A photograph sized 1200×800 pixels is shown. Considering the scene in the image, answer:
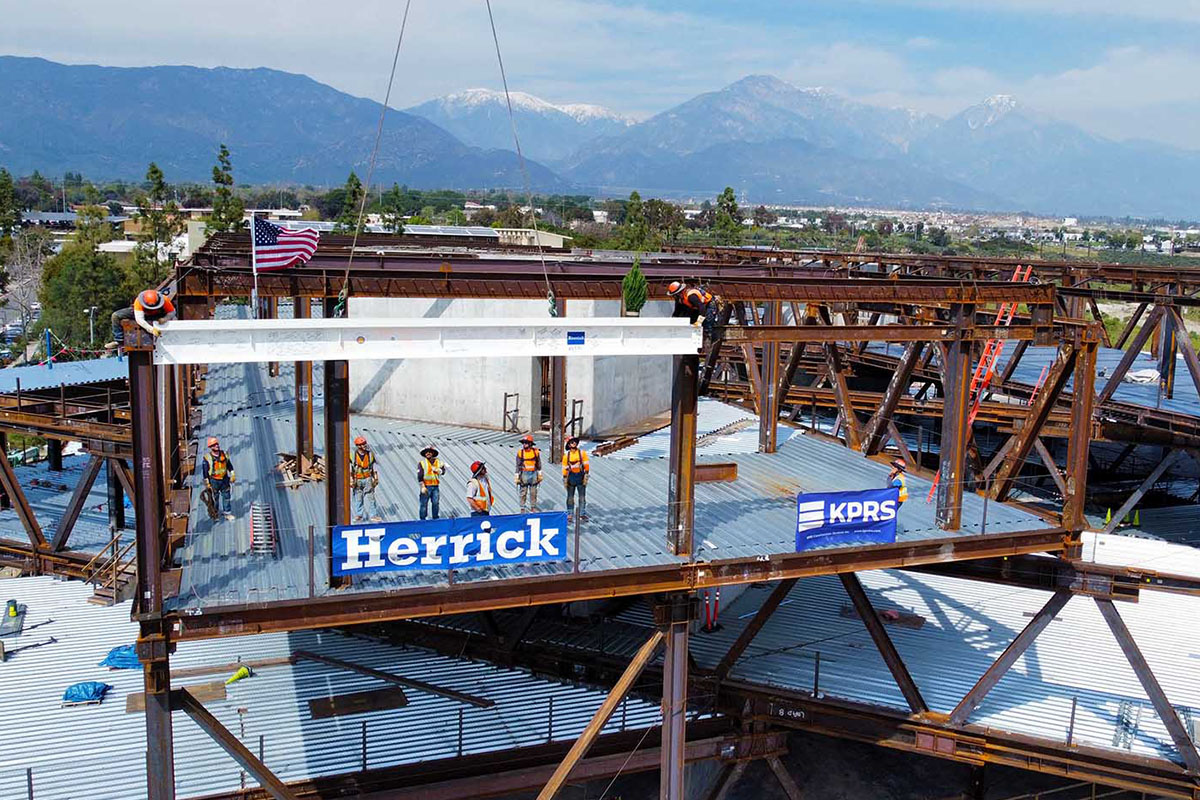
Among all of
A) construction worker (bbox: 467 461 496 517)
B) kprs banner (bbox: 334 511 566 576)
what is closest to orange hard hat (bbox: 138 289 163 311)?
kprs banner (bbox: 334 511 566 576)

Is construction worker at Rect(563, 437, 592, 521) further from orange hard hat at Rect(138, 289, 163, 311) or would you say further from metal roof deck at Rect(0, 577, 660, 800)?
orange hard hat at Rect(138, 289, 163, 311)

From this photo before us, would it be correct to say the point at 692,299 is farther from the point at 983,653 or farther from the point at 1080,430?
the point at 983,653

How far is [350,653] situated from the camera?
22.8 m

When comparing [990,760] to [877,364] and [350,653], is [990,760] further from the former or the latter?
[877,364]

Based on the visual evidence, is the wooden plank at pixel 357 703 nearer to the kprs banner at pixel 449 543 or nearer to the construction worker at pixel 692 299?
the kprs banner at pixel 449 543

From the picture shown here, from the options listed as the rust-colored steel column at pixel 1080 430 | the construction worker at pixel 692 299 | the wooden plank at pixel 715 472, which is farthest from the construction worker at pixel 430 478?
the rust-colored steel column at pixel 1080 430

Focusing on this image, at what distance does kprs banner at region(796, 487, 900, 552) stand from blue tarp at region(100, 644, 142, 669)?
14044mm

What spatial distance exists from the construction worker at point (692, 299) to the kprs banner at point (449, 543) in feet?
13.2

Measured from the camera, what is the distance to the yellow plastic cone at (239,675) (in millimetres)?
20828

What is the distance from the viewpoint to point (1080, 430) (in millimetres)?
19812

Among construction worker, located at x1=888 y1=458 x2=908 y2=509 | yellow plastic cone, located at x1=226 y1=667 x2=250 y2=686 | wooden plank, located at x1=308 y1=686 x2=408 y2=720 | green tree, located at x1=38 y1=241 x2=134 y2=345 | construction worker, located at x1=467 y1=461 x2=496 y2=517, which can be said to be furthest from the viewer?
green tree, located at x1=38 y1=241 x2=134 y2=345

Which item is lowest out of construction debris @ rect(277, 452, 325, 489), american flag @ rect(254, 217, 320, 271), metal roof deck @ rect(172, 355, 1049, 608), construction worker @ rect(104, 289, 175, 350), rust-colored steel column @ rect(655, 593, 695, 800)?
rust-colored steel column @ rect(655, 593, 695, 800)

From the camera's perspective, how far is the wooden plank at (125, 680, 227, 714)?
19.5m

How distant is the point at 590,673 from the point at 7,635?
13.2 metres
